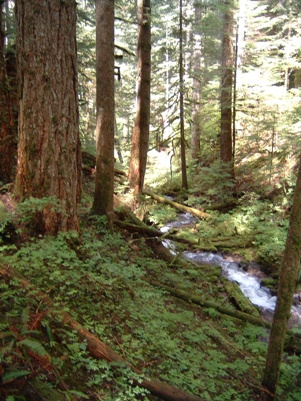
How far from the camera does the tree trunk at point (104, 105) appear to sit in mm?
7430

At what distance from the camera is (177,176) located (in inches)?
765

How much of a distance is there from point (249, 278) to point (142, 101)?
23.8 feet

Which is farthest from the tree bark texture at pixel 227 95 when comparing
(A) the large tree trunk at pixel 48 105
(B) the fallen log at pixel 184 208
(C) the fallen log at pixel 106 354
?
(C) the fallen log at pixel 106 354

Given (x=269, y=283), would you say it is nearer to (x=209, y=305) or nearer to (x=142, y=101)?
(x=209, y=305)

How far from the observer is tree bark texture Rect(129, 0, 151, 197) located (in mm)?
10625

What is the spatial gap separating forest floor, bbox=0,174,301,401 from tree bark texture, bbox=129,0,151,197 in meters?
5.10

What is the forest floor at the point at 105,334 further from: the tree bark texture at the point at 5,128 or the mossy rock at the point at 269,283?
the mossy rock at the point at 269,283

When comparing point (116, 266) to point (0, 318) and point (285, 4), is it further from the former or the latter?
point (285, 4)

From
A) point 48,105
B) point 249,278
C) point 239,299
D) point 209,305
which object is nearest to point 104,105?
point 48,105

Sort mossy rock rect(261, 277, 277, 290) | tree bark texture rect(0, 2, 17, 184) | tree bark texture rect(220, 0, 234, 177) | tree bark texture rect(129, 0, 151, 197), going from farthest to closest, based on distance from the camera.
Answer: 1. tree bark texture rect(220, 0, 234, 177)
2. tree bark texture rect(129, 0, 151, 197)
3. mossy rock rect(261, 277, 277, 290)
4. tree bark texture rect(0, 2, 17, 184)

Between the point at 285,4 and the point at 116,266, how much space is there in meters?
24.9

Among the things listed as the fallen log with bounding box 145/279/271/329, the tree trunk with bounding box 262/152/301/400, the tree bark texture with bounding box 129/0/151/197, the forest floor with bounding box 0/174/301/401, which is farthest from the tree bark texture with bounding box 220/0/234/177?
the tree trunk with bounding box 262/152/301/400

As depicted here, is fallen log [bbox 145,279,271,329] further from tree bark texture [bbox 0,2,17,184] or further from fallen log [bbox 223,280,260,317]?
tree bark texture [bbox 0,2,17,184]

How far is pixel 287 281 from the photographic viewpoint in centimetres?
360
